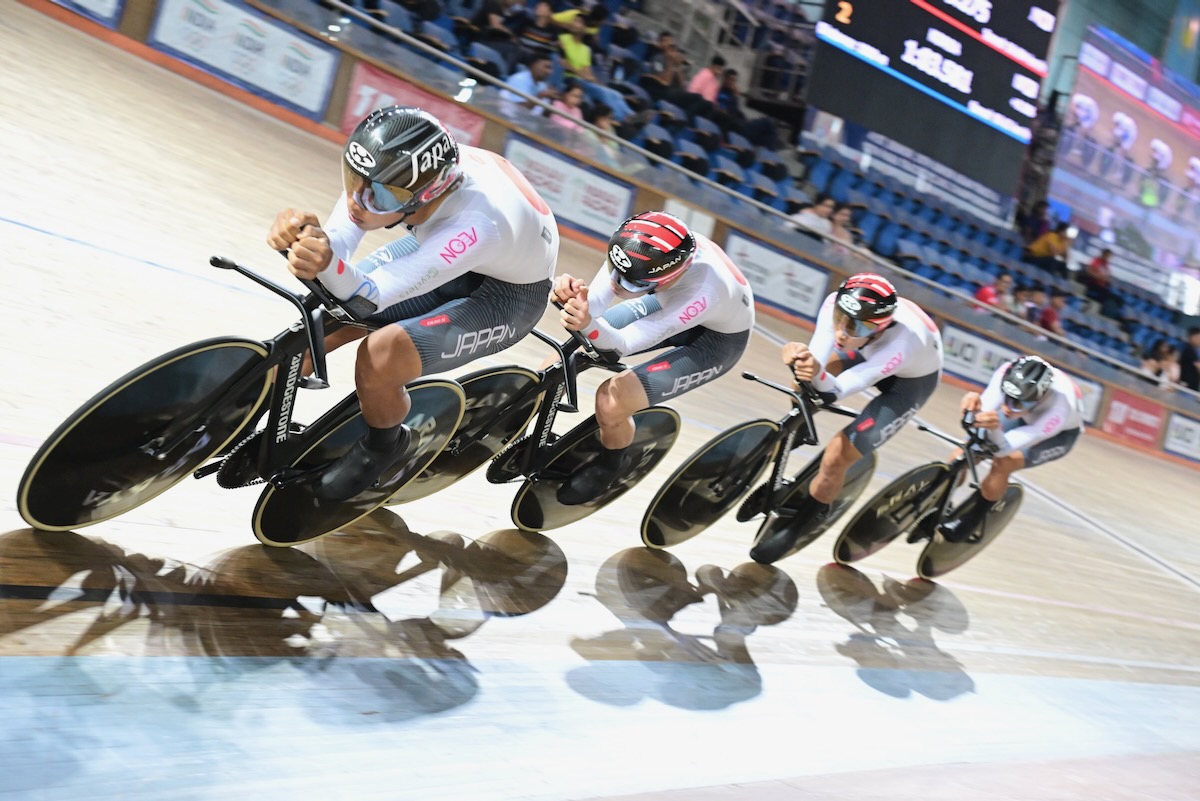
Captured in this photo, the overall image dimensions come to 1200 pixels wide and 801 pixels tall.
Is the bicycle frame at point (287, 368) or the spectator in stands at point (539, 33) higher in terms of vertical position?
the spectator in stands at point (539, 33)

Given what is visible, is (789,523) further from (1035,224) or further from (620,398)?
(1035,224)

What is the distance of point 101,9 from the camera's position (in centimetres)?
786

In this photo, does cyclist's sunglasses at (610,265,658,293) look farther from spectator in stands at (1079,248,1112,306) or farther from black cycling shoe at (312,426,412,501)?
spectator in stands at (1079,248,1112,306)

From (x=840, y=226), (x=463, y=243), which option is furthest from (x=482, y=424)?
(x=840, y=226)

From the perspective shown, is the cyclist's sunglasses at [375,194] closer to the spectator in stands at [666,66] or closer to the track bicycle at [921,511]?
the track bicycle at [921,511]

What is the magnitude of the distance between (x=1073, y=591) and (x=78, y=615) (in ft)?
18.9

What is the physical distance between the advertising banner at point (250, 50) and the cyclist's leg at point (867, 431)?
19.4 ft

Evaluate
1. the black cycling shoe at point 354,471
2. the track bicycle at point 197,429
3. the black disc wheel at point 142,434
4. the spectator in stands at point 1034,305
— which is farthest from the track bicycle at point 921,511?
the spectator in stands at point 1034,305

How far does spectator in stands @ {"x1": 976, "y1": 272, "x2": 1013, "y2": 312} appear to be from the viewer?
13430 millimetres

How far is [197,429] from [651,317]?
61.9 inches

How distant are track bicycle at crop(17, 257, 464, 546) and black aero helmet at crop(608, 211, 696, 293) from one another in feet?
3.06

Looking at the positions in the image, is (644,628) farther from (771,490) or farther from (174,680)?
(174,680)

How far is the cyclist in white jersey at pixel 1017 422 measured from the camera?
16.3 ft

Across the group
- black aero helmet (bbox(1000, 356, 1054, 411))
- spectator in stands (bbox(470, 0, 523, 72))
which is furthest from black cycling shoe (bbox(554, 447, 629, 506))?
spectator in stands (bbox(470, 0, 523, 72))
